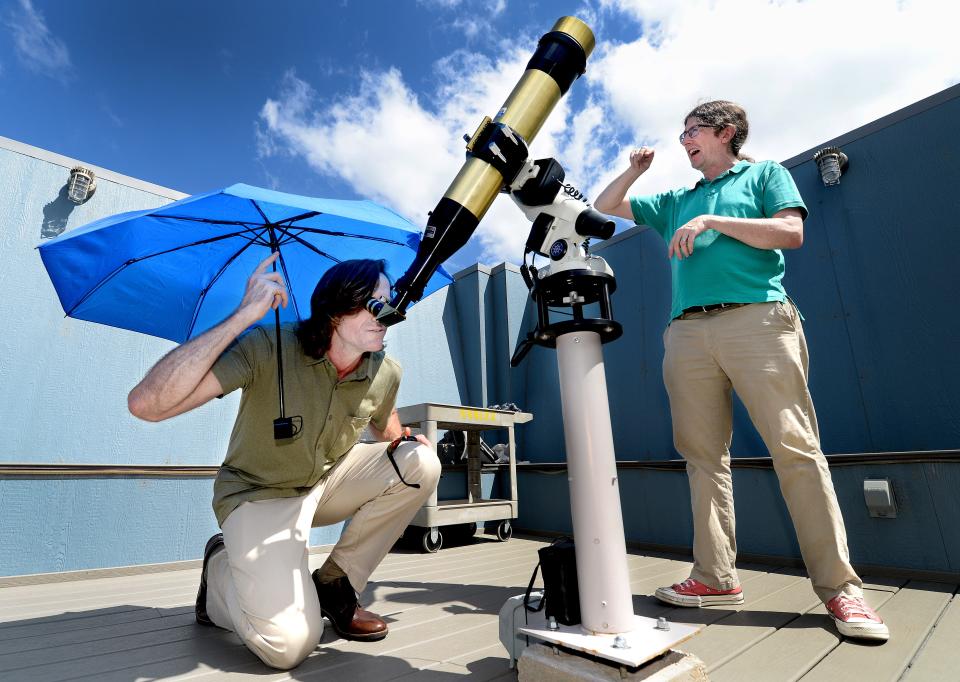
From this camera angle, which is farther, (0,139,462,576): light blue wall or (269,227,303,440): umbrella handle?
(0,139,462,576): light blue wall

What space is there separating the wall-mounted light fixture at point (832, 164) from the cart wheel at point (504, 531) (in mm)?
2656

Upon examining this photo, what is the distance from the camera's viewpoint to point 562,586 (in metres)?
0.95

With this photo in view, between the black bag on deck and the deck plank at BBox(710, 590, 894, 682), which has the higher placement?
the black bag on deck

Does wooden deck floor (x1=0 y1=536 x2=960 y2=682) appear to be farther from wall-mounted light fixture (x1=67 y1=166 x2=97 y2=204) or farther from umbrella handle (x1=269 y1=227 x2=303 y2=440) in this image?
wall-mounted light fixture (x1=67 y1=166 x2=97 y2=204)

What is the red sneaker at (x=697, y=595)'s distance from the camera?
Answer: 1544mm

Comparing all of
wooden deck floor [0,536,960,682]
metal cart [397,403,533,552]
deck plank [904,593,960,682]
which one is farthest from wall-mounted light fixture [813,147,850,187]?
metal cart [397,403,533,552]

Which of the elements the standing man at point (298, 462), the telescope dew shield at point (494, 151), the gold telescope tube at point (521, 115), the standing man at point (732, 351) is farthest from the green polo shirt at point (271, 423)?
the standing man at point (732, 351)

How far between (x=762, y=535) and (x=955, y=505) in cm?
73

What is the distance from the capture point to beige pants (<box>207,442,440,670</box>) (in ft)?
3.74

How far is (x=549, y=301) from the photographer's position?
105cm

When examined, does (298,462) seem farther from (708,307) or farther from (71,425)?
(71,425)

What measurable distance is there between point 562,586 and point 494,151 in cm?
86

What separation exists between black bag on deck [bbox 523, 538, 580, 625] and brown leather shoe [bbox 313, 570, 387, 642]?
1.96 ft

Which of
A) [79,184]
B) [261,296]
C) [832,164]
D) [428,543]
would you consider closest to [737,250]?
[261,296]
